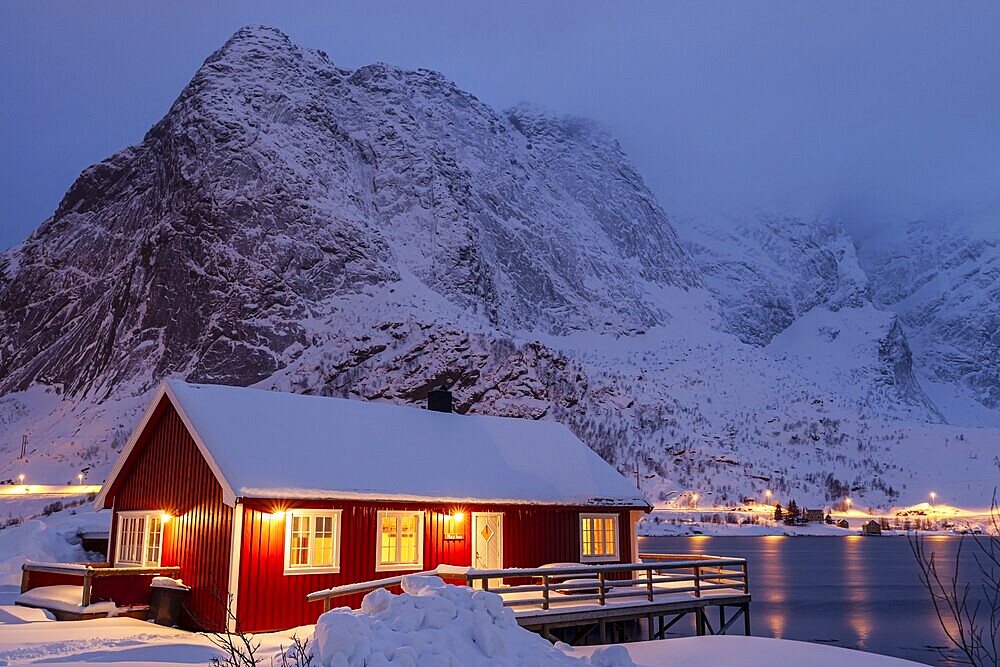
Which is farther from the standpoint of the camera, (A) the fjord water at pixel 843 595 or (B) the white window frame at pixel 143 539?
(A) the fjord water at pixel 843 595

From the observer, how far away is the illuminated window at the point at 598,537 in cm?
2738

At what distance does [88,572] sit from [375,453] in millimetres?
7507

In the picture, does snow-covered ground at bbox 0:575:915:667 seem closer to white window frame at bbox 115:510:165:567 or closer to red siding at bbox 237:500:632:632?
red siding at bbox 237:500:632:632

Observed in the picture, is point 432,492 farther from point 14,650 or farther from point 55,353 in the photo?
point 55,353

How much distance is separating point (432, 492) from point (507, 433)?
20.8 ft

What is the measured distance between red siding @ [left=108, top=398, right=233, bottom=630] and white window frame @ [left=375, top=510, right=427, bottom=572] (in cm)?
380

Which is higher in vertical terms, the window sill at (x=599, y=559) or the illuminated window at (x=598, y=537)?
the illuminated window at (x=598, y=537)

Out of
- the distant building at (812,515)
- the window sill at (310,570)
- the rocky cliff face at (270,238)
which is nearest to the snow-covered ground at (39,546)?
the window sill at (310,570)

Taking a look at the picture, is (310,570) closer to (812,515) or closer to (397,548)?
(397,548)

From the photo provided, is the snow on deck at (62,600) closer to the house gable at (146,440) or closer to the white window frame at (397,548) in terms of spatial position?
the house gable at (146,440)

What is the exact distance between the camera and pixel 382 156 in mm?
127250

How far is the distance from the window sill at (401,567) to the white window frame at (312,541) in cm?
131

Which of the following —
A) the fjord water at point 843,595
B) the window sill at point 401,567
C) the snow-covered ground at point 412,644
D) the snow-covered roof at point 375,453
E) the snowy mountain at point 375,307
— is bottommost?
the fjord water at point 843,595

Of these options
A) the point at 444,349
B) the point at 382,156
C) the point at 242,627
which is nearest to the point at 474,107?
the point at 382,156
